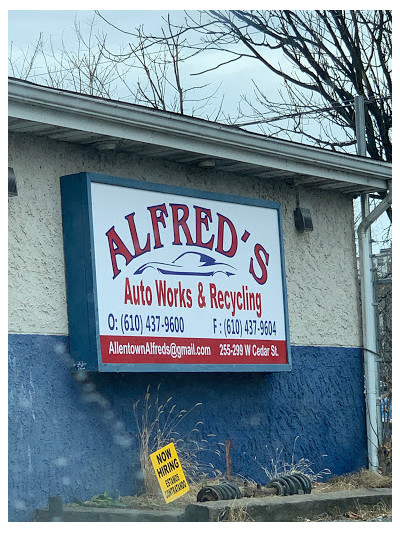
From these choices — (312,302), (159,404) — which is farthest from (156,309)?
(312,302)

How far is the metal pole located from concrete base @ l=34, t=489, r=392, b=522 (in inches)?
104

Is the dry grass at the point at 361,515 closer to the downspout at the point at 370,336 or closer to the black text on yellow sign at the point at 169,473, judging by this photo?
the black text on yellow sign at the point at 169,473

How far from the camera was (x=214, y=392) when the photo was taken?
31.8 ft

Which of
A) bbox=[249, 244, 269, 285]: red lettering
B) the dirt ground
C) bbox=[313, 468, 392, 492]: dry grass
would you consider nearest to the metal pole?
bbox=[313, 468, 392, 492]: dry grass

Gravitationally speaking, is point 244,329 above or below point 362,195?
below

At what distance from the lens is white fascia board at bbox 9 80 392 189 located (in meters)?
7.81

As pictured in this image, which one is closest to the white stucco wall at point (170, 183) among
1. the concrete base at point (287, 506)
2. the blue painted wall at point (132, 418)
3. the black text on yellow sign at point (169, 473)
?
the blue painted wall at point (132, 418)

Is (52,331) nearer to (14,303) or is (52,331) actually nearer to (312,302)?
(14,303)

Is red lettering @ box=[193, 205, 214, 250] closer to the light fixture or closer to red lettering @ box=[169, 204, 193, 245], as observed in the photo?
red lettering @ box=[169, 204, 193, 245]

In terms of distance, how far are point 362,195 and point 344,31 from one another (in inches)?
319

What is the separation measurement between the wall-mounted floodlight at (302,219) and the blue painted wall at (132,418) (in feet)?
4.24

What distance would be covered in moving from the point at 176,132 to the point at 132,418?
2545 mm

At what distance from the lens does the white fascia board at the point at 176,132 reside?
307 inches

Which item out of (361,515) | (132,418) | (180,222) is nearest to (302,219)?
(180,222)
